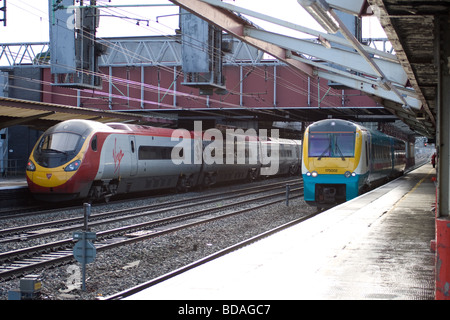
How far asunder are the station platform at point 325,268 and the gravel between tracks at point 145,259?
1826 mm

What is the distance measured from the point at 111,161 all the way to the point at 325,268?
1381cm

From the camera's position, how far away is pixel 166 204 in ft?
66.5

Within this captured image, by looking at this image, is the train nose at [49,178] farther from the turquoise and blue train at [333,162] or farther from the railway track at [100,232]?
the turquoise and blue train at [333,162]

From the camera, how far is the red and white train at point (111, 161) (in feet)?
61.4

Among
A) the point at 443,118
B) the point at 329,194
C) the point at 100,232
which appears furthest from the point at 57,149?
the point at 443,118

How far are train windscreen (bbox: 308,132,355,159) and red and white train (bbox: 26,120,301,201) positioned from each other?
666cm

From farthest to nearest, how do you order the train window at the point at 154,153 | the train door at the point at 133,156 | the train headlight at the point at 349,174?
the train window at the point at 154,153
the train door at the point at 133,156
the train headlight at the point at 349,174

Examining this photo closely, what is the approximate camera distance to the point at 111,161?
2011 centimetres

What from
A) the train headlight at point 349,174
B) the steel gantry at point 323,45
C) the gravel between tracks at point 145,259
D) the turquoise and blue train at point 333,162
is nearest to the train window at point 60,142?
the gravel between tracks at point 145,259

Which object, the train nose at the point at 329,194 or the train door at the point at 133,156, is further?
the train door at the point at 133,156

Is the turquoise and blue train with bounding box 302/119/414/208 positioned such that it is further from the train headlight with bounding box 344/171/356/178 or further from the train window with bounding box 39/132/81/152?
the train window with bounding box 39/132/81/152

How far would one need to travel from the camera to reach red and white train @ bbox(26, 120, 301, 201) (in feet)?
61.4

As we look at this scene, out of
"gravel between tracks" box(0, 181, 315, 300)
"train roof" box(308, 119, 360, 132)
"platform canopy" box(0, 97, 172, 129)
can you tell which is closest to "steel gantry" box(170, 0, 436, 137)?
"train roof" box(308, 119, 360, 132)

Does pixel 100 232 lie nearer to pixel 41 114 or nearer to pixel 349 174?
pixel 349 174
